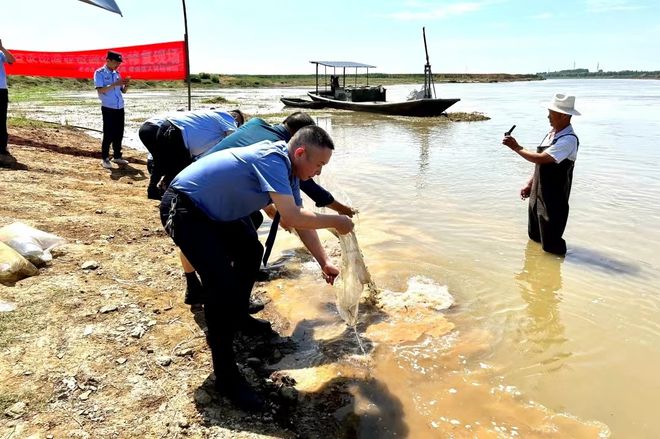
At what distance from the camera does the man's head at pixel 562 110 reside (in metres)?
4.39

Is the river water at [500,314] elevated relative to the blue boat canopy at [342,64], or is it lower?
lower

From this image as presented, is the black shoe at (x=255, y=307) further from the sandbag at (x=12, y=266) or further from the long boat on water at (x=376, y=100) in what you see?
the long boat on water at (x=376, y=100)

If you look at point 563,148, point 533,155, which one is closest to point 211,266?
point 533,155

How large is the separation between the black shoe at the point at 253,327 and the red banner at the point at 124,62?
7.05 metres

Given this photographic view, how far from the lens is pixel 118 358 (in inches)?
105

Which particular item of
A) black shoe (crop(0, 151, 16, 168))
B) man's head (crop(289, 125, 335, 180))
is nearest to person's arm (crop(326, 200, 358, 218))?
man's head (crop(289, 125, 335, 180))

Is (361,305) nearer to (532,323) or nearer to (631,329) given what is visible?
(532,323)

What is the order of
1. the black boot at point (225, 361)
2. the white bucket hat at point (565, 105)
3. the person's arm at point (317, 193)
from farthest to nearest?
1. the white bucket hat at point (565, 105)
2. the person's arm at point (317, 193)
3. the black boot at point (225, 361)

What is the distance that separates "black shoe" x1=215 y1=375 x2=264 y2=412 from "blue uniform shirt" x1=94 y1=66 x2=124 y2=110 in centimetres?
620

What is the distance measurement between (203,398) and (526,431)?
168 cm

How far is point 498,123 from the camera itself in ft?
64.4

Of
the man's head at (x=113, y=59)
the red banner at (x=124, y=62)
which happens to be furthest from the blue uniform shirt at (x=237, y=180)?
the red banner at (x=124, y=62)

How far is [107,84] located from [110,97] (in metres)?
0.20

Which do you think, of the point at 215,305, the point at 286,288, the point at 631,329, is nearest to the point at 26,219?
the point at 286,288
